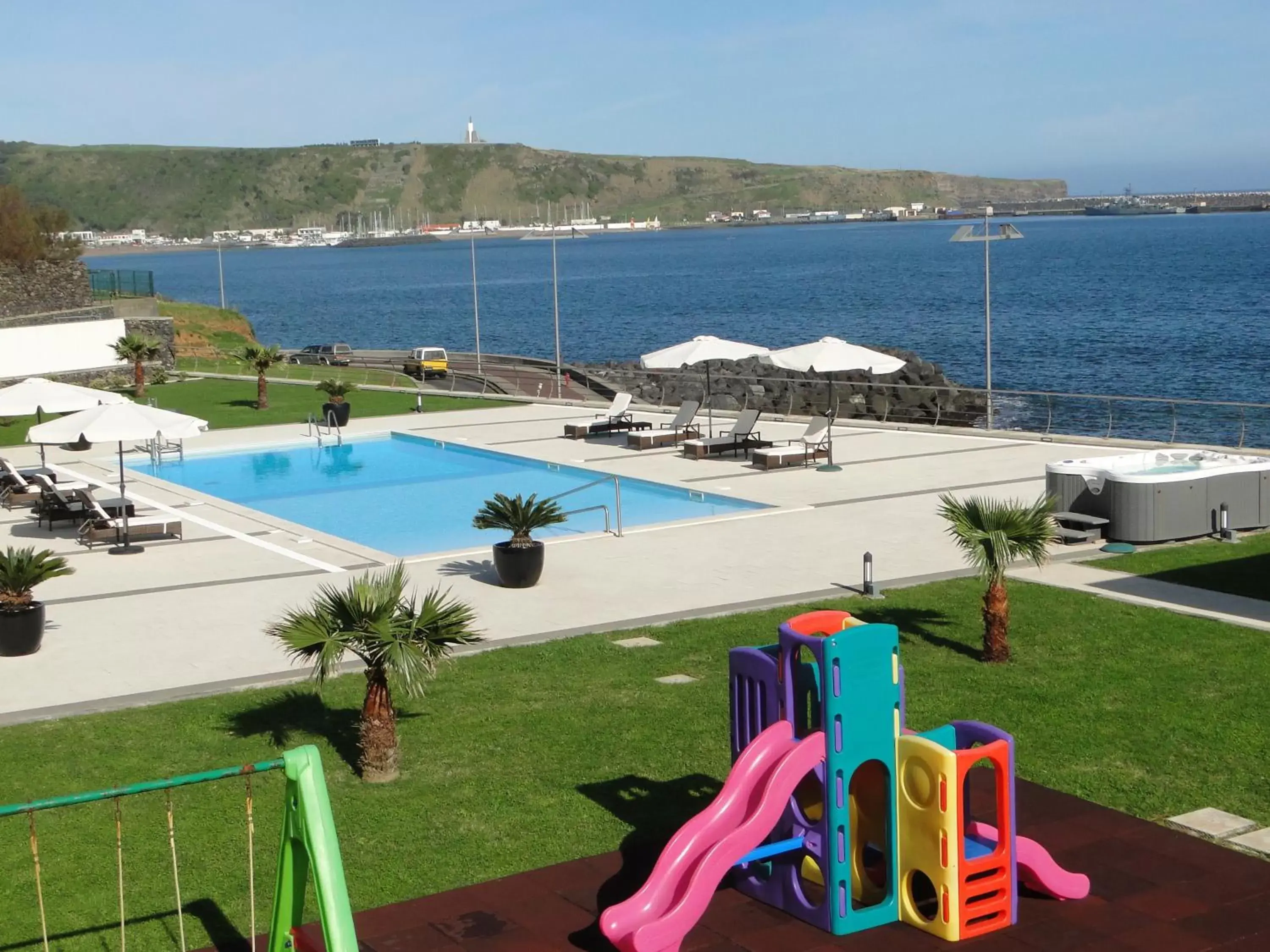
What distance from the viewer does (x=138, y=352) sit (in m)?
37.2

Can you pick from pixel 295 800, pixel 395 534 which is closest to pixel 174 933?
pixel 295 800

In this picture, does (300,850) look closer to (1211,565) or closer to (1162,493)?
(1211,565)

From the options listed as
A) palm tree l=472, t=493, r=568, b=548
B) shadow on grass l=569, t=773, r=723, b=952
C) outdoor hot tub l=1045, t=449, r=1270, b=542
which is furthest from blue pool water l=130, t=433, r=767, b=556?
shadow on grass l=569, t=773, r=723, b=952

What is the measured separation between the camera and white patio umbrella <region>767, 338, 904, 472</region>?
23938mm

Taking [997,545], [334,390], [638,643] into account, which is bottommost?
[638,643]

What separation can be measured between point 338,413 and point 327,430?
0.54 meters

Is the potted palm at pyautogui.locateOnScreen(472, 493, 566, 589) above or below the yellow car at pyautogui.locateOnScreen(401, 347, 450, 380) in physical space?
above

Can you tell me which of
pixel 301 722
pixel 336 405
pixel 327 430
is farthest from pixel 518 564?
pixel 336 405

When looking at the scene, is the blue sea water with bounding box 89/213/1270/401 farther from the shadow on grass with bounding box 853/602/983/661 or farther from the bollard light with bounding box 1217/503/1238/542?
the shadow on grass with bounding box 853/602/983/661

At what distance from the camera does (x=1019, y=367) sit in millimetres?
65562

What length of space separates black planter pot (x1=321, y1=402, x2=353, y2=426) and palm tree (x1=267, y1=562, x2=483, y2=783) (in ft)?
69.4

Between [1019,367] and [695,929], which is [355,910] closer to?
[695,929]

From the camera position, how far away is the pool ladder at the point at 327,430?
30.3 meters

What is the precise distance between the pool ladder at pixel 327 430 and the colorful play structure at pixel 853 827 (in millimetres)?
23608
